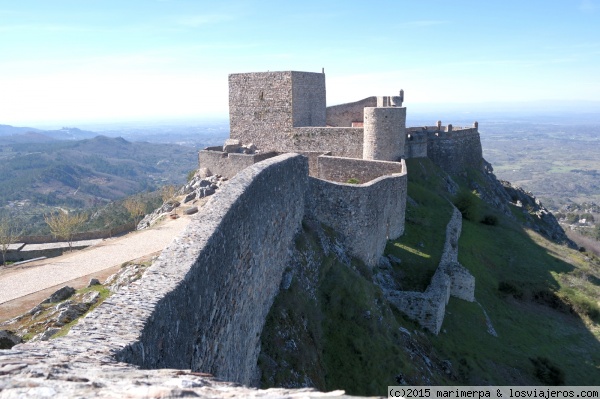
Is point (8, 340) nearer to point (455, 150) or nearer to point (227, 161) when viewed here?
point (227, 161)

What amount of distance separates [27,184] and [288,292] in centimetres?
18756

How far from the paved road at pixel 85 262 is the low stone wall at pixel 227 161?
4.59 m

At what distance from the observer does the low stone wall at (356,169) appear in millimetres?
25203

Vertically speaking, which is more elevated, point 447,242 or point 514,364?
point 447,242

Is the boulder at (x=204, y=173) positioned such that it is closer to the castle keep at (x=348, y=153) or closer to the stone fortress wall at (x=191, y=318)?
the castle keep at (x=348, y=153)

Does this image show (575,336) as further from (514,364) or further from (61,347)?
(61,347)

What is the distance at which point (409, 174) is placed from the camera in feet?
104

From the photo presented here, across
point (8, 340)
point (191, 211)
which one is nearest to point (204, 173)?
point (191, 211)

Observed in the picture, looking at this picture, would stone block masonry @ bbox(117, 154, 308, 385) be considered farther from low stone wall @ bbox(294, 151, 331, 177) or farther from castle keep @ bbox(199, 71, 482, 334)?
low stone wall @ bbox(294, 151, 331, 177)

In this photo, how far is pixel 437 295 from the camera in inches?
768

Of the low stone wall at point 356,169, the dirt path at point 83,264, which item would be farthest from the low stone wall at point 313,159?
the dirt path at point 83,264

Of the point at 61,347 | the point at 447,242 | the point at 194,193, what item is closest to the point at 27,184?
the point at 194,193

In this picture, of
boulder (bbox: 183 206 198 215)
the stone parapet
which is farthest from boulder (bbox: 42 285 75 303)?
the stone parapet

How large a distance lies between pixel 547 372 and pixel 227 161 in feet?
63.4
